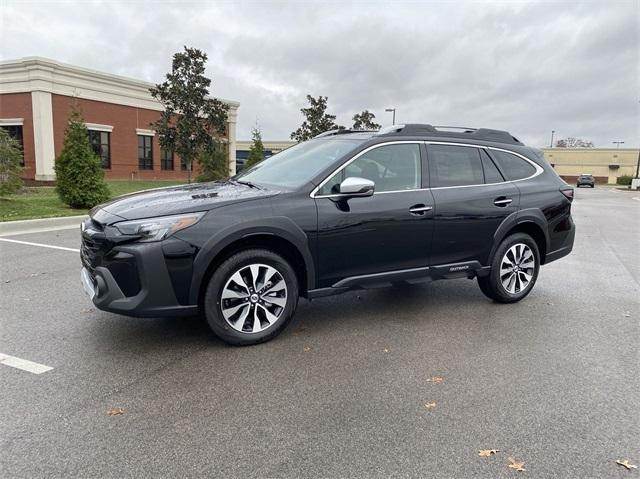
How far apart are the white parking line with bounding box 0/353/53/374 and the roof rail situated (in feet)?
11.9

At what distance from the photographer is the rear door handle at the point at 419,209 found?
15.3ft

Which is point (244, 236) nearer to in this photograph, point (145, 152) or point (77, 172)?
point (77, 172)

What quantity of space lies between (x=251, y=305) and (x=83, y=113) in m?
28.0

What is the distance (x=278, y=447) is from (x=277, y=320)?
1.54 metres

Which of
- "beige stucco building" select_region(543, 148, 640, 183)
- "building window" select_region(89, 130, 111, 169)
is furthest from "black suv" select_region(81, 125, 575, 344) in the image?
"beige stucco building" select_region(543, 148, 640, 183)

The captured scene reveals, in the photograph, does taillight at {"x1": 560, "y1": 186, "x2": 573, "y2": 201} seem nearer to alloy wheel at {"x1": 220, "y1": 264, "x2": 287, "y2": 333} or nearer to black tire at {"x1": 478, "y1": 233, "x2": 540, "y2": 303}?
black tire at {"x1": 478, "y1": 233, "x2": 540, "y2": 303}

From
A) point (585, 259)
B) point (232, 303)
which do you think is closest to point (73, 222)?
point (232, 303)

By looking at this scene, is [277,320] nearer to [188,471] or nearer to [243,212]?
[243,212]

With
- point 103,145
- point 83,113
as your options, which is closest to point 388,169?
point 83,113

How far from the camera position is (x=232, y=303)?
399 cm

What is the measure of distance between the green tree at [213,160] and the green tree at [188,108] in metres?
0.49

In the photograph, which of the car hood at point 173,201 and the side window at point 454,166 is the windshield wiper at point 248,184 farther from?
the side window at point 454,166

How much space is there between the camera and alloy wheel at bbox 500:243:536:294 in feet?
17.8

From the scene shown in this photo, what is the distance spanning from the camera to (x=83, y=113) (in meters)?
27.5
